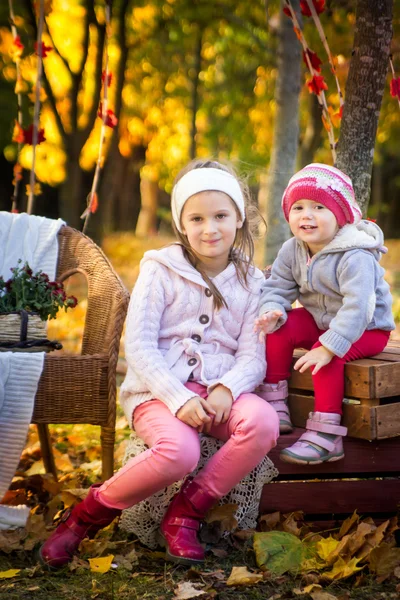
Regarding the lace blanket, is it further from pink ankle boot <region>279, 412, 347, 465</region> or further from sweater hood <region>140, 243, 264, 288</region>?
sweater hood <region>140, 243, 264, 288</region>

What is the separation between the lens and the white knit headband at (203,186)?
2.88 m

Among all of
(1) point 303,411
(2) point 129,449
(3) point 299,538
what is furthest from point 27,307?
(3) point 299,538

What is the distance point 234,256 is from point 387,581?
1.28 m

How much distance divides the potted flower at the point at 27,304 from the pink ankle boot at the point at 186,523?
0.86 meters

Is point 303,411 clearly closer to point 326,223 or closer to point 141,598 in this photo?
point 326,223

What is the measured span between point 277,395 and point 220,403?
0.31 m

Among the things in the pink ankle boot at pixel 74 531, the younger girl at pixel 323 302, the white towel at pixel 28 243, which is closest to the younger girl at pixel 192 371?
the pink ankle boot at pixel 74 531

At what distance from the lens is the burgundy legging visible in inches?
109

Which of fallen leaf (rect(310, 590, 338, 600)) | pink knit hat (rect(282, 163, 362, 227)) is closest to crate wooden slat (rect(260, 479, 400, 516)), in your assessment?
fallen leaf (rect(310, 590, 338, 600))

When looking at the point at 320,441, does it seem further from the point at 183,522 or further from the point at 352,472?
the point at 183,522

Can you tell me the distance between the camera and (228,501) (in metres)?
2.88

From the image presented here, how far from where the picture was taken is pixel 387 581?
253cm

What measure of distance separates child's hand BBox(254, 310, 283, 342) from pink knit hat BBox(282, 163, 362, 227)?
409 millimetres

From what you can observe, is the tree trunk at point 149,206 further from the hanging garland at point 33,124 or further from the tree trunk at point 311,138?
the hanging garland at point 33,124
